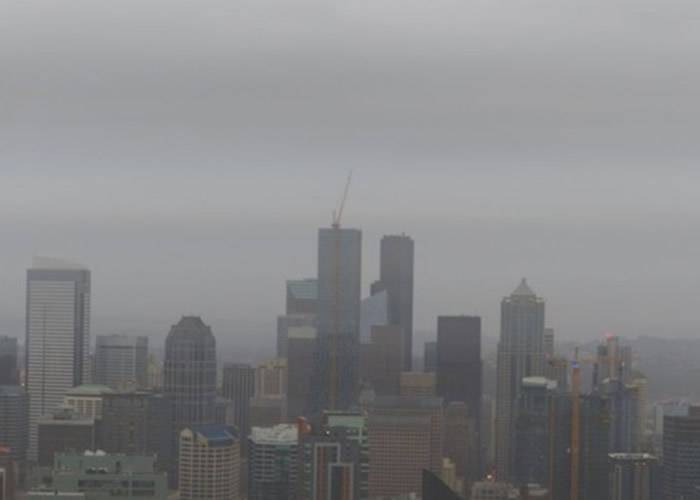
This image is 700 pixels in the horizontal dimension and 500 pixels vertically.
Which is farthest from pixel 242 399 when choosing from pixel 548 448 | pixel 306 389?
pixel 548 448

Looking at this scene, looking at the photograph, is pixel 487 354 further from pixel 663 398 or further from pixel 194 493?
pixel 194 493

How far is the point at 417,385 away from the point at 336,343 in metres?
0.83

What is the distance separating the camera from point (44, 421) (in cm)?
933

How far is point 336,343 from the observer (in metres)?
9.59

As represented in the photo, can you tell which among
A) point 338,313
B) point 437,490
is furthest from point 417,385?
point 437,490

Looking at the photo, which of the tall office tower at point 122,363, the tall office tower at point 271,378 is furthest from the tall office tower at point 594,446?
the tall office tower at point 122,363

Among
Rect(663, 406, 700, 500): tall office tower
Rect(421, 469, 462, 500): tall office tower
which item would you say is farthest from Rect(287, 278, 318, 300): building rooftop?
Rect(421, 469, 462, 500): tall office tower

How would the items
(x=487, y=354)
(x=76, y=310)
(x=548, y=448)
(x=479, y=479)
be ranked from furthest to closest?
(x=76, y=310) → (x=487, y=354) → (x=548, y=448) → (x=479, y=479)

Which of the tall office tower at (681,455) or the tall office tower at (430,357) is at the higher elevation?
the tall office tower at (430,357)

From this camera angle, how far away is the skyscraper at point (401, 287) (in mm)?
9258

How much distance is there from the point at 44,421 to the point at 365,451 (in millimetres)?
2849

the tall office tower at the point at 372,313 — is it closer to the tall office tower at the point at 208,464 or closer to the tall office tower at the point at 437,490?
the tall office tower at the point at 208,464

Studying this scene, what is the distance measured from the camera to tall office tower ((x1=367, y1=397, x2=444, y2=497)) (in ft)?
25.2

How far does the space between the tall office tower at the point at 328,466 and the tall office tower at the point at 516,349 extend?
108 centimetres
